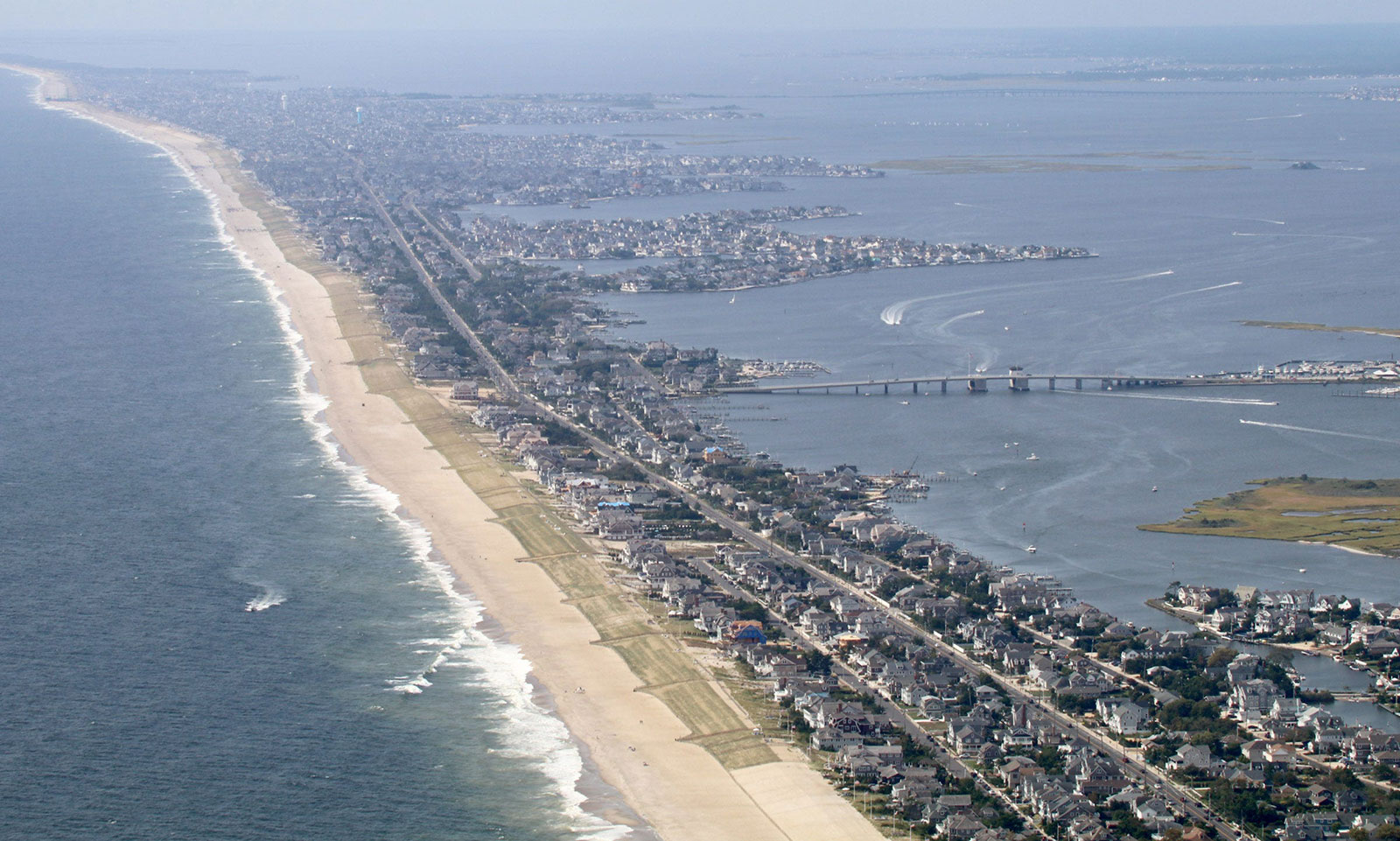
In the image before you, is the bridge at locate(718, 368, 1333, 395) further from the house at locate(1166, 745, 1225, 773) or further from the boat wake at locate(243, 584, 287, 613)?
the house at locate(1166, 745, 1225, 773)

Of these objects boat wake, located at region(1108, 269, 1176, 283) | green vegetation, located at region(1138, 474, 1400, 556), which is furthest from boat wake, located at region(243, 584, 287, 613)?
boat wake, located at region(1108, 269, 1176, 283)

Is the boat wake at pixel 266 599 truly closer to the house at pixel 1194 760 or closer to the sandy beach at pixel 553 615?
the sandy beach at pixel 553 615

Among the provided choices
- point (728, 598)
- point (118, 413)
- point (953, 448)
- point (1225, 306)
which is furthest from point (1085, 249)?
point (728, 598)

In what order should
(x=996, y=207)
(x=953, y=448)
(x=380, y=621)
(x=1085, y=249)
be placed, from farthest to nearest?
(x=996, y=207) < (x=1085, y=249) < (x=953, y=448) < (x=380, y=621)

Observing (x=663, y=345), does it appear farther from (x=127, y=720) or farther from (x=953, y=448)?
(x=127, y=720)

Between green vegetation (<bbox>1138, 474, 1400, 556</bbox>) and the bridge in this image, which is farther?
the bridge
